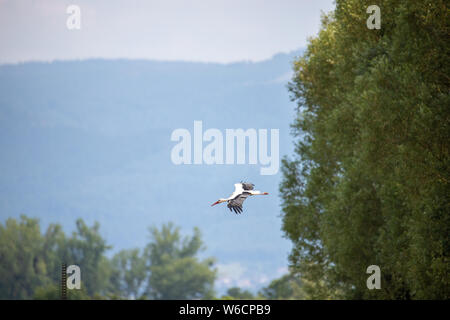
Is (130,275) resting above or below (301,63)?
below

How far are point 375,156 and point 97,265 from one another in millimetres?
110934

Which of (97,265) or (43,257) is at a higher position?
(43,257)

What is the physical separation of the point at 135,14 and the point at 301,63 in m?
169

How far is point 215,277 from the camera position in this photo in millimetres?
134875

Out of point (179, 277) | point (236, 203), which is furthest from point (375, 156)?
point (179, 277)

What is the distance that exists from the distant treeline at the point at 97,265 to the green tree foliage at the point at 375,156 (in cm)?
8857

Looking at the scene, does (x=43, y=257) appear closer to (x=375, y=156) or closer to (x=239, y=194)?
(x=375, y=156)

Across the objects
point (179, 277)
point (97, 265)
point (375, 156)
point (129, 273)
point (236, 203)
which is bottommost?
point (179, 277)

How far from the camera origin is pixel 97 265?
128m

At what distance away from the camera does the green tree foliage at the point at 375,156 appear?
1972 centimetres

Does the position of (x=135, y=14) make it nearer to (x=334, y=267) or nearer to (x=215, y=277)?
(x=215, y=277)

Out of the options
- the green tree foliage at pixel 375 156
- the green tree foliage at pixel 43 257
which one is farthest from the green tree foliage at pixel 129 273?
the green tree foliage at pixel 375 156

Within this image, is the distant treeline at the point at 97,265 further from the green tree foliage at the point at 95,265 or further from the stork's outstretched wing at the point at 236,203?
the stork's outstretched wing at the point at 236,203
